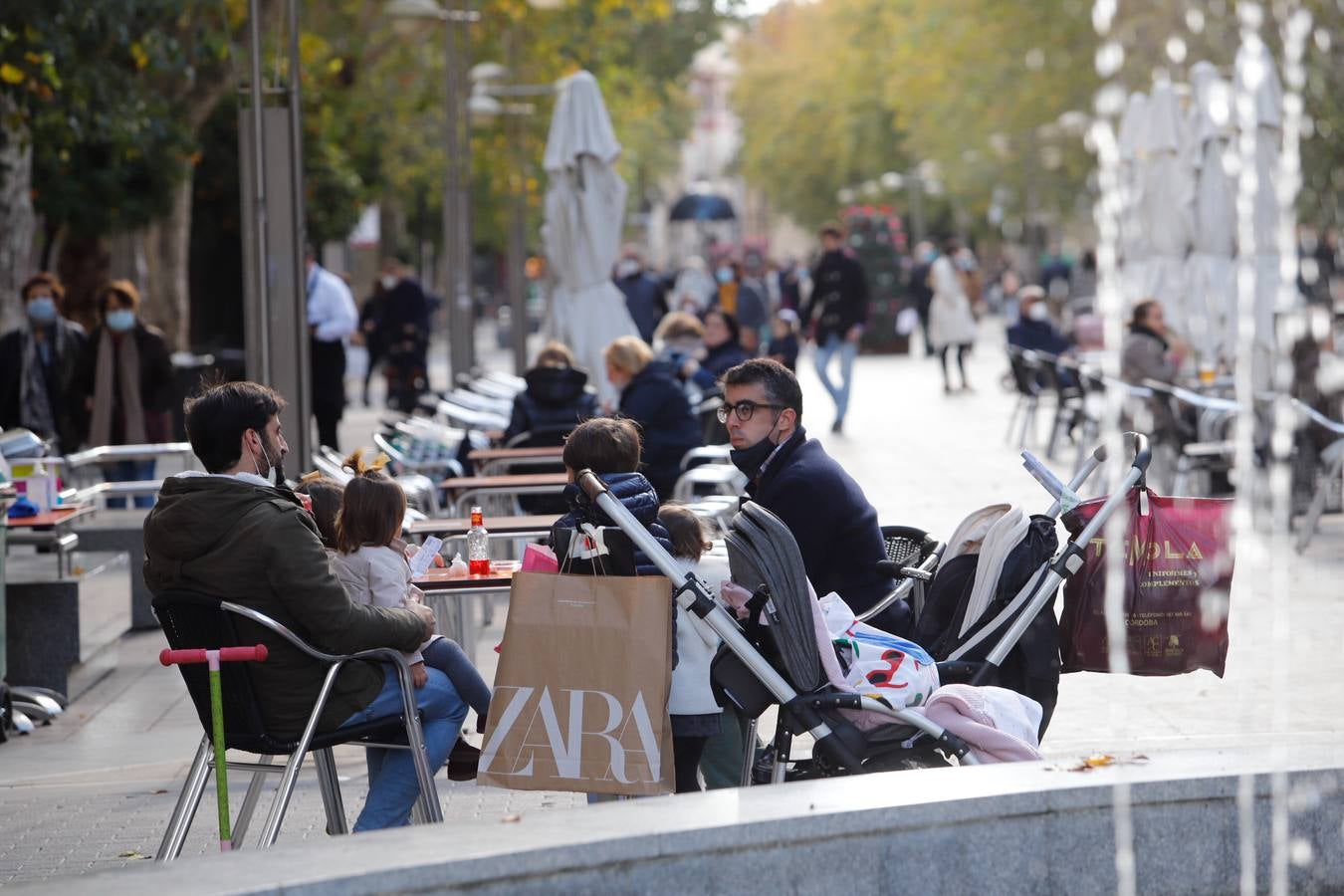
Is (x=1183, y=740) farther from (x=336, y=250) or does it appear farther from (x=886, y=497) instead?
(x=336, y=250)

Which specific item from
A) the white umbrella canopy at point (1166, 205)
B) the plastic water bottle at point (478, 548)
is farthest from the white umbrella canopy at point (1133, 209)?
the plastic water bottle at point (478, 548)

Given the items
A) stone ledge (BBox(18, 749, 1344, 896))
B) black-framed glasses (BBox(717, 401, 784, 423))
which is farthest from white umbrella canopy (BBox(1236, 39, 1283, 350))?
stone ledge (BBox(18, 749, 1344, 896))

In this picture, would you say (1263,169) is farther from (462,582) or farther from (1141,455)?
(462,582)

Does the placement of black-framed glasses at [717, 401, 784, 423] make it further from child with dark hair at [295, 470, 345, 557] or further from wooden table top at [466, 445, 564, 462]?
wooden table top at [466, 445, 564, 462]

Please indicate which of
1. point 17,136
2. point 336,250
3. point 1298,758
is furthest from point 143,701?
point 336,250

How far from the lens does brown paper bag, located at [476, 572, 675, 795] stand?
5453 mm

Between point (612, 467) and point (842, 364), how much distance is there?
48.8 ft

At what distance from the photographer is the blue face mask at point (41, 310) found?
1502 centimetres

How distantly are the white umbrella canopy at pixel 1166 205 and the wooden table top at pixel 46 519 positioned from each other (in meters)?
12.5

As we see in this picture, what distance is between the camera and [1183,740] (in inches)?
291

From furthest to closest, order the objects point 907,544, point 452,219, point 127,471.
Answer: point 452,219 < point 127,471 < point 907,544

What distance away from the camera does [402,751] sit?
18.9 feet

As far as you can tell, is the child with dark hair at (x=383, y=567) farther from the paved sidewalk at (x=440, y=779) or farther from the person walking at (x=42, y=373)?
the person walking at (x=42, y=373)

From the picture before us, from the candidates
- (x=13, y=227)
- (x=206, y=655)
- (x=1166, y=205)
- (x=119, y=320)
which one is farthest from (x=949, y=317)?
(x=206, y=655)
